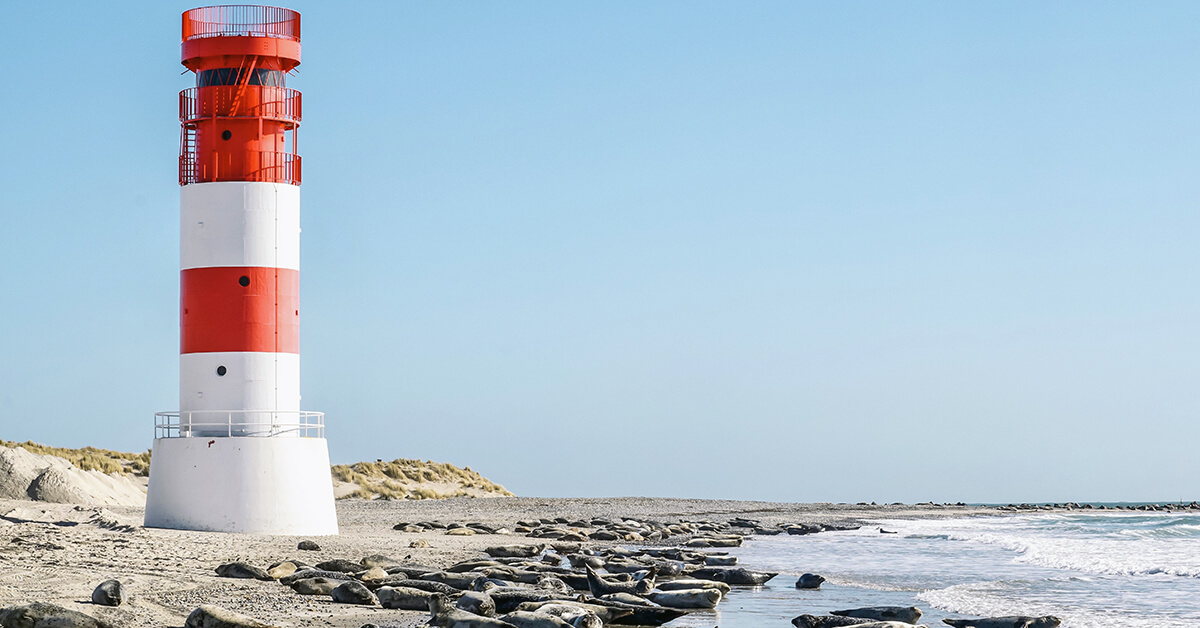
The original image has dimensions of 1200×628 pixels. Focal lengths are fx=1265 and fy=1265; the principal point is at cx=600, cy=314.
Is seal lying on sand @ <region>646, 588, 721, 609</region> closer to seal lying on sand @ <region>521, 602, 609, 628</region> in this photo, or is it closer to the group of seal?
the group of seal

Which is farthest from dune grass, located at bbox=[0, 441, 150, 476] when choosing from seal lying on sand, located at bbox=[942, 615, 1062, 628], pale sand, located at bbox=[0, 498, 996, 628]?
seal lying on sand, located at bbox=[942, 615, 1062, 628]

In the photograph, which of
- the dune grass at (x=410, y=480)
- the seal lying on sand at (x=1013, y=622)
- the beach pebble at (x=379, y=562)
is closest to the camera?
the seal lying on sand at (x=1013, y=622)

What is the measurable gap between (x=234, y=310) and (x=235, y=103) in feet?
11.8

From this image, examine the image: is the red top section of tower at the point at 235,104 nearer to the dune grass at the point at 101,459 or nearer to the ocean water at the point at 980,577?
the ocean water at the point at 980,577

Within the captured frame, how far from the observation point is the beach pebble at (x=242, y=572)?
49.4 feet

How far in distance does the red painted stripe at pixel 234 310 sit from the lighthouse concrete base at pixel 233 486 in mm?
1604

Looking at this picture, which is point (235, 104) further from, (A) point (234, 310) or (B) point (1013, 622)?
(B) point (1013, 622)

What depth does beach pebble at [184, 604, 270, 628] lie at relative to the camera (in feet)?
34.8

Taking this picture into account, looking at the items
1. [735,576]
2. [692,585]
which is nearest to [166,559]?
[692,585]

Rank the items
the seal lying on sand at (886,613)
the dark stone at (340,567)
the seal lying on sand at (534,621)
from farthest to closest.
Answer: the dark stone at (340,567) → the seal lying on sand at (886,613) → the seal lying on sand at (534,621)

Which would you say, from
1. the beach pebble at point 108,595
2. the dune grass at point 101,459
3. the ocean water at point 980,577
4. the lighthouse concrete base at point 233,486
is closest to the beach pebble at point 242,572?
the beach pebble at point 108,595

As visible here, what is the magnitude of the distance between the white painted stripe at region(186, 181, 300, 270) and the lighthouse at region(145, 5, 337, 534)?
17 mm

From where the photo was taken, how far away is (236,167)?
21531mm

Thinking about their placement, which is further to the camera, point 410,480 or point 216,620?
point 410,480
